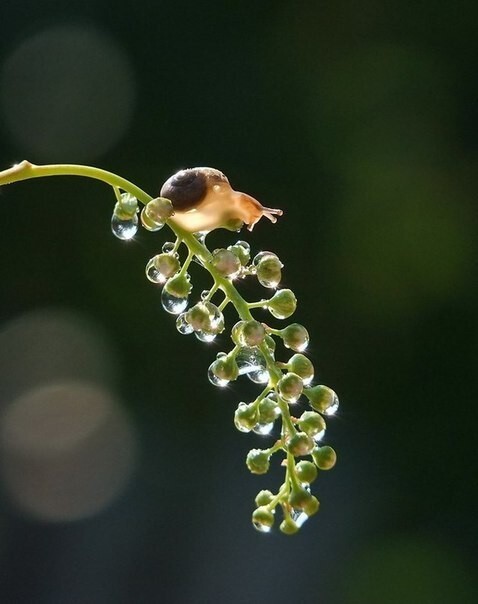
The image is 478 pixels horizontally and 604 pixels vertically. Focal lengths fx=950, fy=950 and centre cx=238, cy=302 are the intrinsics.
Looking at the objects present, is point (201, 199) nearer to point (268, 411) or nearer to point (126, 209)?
point (126, 209)

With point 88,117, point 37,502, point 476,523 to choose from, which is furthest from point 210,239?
point 476,523

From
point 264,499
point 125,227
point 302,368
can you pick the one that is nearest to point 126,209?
point 125,227

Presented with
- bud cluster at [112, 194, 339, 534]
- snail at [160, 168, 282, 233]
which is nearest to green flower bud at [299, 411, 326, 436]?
bud cluster at [112, 194, 339, 534]

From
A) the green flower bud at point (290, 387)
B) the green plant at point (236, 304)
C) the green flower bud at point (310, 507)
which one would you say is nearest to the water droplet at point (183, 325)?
the green plant at point (236, 304)

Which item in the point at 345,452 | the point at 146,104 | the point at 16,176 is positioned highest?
the point at 146,104

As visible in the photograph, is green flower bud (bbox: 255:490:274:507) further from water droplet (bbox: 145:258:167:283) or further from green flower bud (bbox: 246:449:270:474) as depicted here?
water droplet (bbox: 145:258:167:283)

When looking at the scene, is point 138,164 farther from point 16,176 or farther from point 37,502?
point 16,176

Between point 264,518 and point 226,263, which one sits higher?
point 226,263
